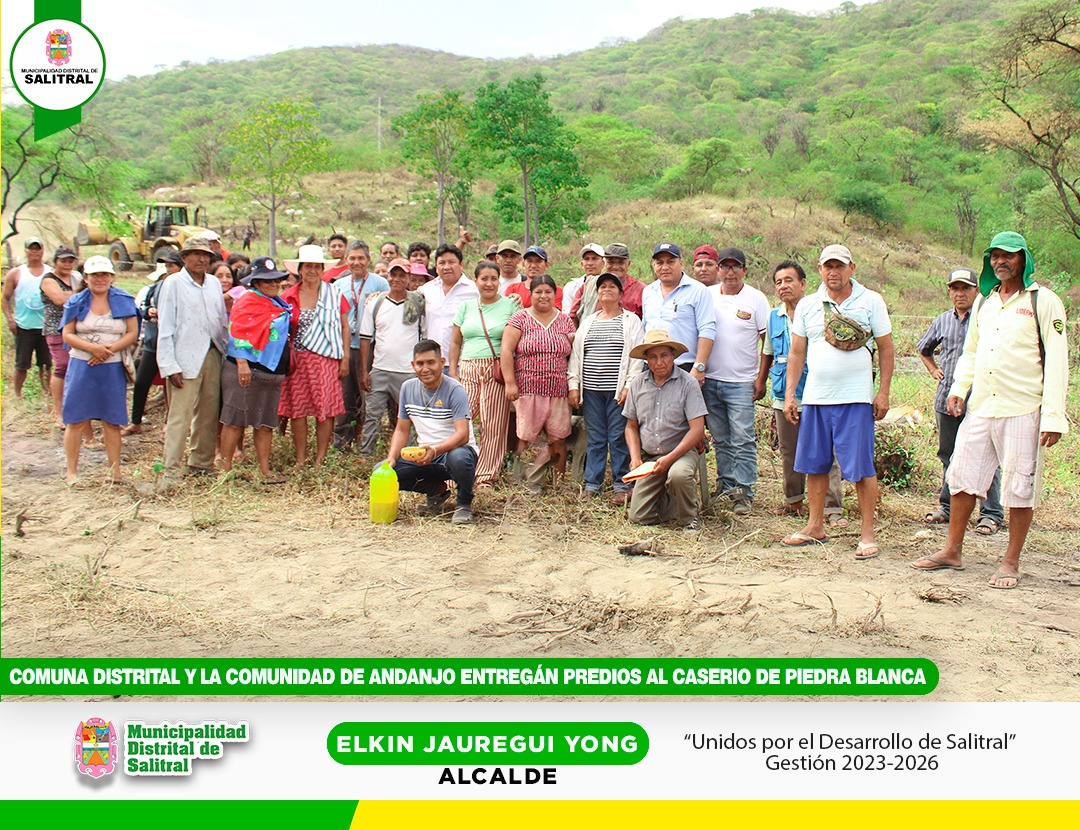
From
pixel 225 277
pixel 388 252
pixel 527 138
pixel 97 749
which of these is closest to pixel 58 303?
pixel 225 277

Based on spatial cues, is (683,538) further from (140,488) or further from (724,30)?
(724,30)

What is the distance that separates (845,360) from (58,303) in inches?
242

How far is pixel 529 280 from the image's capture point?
6344 millimetres

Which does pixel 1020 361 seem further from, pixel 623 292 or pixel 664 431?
pixel 623 292

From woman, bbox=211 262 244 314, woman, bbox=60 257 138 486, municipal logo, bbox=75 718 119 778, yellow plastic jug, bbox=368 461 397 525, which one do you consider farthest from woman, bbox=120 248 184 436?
municipal logo, bbox=75 718 119 778

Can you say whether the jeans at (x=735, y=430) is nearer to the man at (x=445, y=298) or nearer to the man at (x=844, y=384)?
the man at (x=844, y=384)

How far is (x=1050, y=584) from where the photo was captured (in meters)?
4.34

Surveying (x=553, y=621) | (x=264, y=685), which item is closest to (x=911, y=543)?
(x=553, y=621)

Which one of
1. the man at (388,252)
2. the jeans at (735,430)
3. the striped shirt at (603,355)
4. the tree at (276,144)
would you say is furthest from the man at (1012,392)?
the tree at (276,144)

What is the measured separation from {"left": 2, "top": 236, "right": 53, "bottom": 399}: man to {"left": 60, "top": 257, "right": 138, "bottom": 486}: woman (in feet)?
7.13

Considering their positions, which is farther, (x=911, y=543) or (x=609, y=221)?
(x=609, y=221)

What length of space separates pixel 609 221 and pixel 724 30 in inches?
2951

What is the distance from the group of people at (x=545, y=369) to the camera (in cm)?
478

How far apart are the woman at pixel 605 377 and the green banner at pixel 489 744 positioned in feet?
10.2
